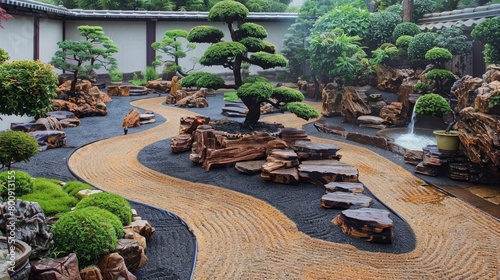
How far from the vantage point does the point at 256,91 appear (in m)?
11.0

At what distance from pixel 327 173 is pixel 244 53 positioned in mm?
4278

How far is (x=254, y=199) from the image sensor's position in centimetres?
874

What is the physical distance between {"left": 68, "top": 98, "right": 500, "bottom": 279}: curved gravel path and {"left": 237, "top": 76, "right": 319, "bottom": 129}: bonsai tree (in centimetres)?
177

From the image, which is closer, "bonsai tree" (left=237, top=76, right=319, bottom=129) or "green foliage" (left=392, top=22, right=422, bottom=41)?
"bonsai tree" (left=237, top=76, right=319, bottom=129)

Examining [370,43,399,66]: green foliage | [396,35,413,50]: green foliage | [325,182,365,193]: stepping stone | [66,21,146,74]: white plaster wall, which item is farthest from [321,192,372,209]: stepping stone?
[66,21,146,74]: white plaster wall

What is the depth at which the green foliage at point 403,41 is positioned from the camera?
17.9m

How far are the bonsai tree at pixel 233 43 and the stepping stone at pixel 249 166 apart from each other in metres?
2.49

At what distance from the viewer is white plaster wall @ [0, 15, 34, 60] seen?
1495 cm

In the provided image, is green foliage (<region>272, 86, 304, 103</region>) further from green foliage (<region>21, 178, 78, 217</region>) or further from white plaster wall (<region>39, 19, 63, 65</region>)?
white plaster wall (<region>39, 19, 63, 65</region>)

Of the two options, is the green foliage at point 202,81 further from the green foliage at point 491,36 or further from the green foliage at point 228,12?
the green foliage at point 491,36

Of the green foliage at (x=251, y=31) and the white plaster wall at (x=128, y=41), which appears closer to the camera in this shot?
the green foliage at (x=251, y=31)

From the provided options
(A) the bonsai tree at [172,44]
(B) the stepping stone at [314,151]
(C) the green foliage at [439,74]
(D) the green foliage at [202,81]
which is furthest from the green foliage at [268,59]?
(A) the bonsai tree at [172,44]

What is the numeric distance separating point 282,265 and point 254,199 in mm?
2687

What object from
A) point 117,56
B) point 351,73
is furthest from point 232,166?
point 117,56
